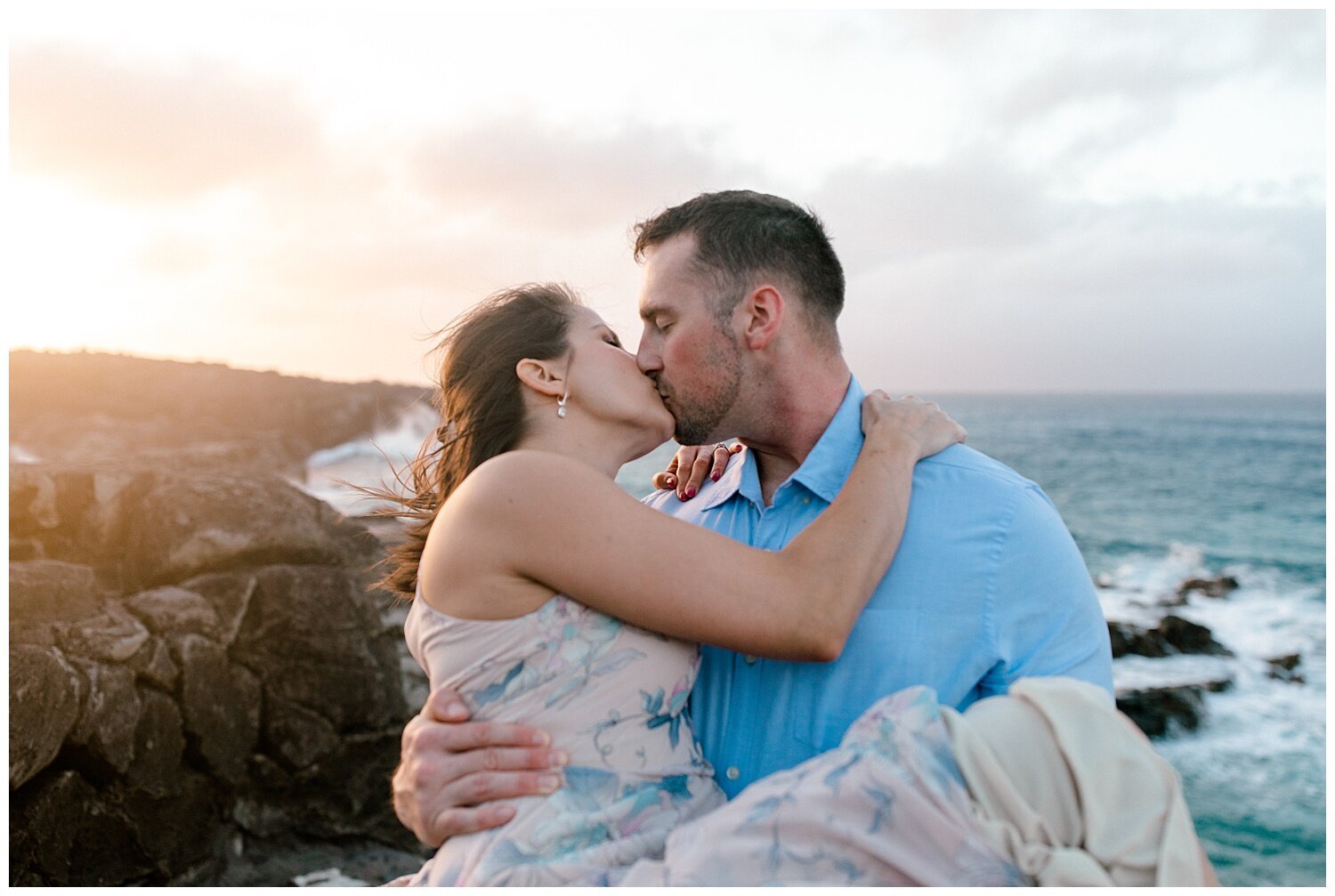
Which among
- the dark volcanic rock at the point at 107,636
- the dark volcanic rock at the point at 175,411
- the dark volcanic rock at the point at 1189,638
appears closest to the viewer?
the dark volcanic rock at the point at 107,636

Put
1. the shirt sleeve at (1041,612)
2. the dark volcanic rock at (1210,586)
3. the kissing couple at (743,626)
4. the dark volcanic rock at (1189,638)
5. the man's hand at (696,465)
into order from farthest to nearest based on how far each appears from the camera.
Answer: the dark volcanic rock at (1210,586)
the dark volcanic rock at (1189,638)
the man's hand at (696,465)
the shirt sleeve at (1041,612)
the kissing couple at (743,626)

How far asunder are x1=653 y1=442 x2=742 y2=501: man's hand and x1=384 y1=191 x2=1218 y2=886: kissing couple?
7.5 inches

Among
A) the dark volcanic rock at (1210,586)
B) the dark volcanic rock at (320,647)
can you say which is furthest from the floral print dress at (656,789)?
the dark volcanic rock at (1210,586)

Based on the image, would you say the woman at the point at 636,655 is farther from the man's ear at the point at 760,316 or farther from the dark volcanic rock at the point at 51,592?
the dark volcanic rock at the point at 51,592

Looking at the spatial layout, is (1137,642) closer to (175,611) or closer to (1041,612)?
(175,611)

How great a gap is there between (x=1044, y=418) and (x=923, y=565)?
8447 cm

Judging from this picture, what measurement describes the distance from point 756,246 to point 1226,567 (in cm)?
2481

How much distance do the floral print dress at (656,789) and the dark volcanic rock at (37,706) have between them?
10.1 feet

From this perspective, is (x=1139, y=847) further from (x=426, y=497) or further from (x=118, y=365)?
(x=118, y=365)

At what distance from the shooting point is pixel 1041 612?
104 inches

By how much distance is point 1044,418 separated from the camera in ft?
270

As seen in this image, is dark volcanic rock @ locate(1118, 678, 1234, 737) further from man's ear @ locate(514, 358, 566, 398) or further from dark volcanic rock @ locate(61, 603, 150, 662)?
man's ear @ locate(514, 358, 566, 398)

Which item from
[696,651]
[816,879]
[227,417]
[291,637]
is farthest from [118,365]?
[816,879]

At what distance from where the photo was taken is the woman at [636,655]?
6.49ft
